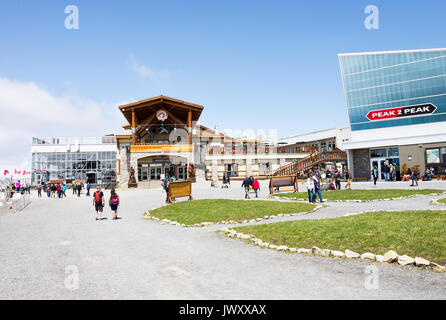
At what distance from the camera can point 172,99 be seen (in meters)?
42.6

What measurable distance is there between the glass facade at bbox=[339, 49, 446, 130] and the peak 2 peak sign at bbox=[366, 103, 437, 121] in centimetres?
16

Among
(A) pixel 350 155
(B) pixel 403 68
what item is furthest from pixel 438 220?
(B) pixel 403 68

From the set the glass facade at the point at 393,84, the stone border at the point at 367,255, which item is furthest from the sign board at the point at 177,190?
the glass facade at the point at 393,84

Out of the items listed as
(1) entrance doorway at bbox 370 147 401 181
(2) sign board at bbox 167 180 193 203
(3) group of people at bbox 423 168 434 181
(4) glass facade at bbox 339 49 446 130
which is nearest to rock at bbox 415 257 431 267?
(2) sign board at bbox 167 180 193 203

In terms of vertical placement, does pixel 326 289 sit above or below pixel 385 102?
below

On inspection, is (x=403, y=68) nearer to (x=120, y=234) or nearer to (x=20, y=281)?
(x=120, y=234)

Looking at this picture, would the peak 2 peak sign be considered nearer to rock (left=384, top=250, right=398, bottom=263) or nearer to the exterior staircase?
the exterior staircase

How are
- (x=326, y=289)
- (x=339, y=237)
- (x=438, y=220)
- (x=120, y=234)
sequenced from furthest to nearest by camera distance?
(x=120, y=234), (x=438, y=220), (x=339, y=237), (x=326, y=289)

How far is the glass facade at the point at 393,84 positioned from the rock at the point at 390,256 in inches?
1357

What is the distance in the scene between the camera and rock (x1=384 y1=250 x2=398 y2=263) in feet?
19.4

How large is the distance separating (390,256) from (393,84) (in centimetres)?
3631

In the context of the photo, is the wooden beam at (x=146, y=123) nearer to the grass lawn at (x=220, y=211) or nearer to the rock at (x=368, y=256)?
the grass lawn at (x=220, y=211)
